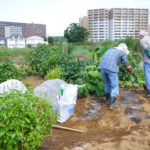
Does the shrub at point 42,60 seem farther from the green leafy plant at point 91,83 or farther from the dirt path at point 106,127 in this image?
the dirt path at point 106,127

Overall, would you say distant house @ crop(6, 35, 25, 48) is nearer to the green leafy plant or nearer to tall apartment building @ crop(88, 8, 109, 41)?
tall apartment building @ crop(88, 8, 109, 41)

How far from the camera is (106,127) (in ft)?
11.5

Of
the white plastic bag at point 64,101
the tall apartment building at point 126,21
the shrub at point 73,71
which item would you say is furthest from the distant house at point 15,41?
the white plastic bag at point 64,101

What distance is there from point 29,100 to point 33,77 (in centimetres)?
472

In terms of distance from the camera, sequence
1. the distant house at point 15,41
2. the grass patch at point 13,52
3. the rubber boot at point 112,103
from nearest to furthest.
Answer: the rubber boot at point 112,103
the grass patch at point 13,52
the distant house at point 15,41

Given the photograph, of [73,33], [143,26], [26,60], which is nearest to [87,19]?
[143,26]

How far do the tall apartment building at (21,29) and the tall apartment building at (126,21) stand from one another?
44209 mm

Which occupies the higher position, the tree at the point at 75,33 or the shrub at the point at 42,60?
the tree at the point at 75,33

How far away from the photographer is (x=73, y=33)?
61.4 meters

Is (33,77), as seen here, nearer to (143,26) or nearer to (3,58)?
(3,58)

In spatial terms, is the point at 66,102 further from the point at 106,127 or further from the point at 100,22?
the point at 100,22

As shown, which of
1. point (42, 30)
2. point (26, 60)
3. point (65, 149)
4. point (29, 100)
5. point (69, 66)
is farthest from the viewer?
point (42, 30)

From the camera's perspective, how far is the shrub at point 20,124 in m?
2.06

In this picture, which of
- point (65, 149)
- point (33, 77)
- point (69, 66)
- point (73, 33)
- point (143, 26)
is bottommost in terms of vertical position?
point (65, 149)
